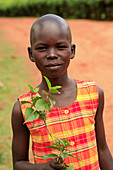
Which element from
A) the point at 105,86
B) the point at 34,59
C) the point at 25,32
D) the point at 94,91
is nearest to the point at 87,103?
the point at 94,91

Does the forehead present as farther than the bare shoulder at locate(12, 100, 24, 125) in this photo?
No

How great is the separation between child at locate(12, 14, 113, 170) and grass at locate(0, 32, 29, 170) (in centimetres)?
252

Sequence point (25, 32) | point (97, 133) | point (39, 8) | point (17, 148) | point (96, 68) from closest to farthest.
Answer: point (17, 148) → point (97, 133) → point (96, 68) → point (25, 32) → point (39, 8)

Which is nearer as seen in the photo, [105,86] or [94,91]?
[94,91]

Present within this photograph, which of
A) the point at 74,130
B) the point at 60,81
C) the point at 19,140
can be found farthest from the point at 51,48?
the point at 19,140

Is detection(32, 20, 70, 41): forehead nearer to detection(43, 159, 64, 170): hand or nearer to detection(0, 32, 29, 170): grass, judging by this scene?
detection(43, 159, 64, 170): hand

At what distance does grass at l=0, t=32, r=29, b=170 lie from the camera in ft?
15.0

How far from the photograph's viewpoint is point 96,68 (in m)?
8.12

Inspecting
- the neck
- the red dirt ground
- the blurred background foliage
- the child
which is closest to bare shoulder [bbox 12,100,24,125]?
the child

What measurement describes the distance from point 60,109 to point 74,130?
15 centimetres

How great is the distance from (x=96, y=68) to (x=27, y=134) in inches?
252

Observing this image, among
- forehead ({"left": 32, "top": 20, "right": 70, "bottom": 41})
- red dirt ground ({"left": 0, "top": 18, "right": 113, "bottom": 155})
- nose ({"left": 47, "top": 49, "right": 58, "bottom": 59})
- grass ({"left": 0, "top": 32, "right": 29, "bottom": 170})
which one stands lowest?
grass ({"left": 0, "top": 32, "right": 29, "bottom": 170})

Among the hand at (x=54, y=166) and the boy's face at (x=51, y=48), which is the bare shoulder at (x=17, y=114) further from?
the hand at (x=54, y=166)

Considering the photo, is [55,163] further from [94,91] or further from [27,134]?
[94,91]
